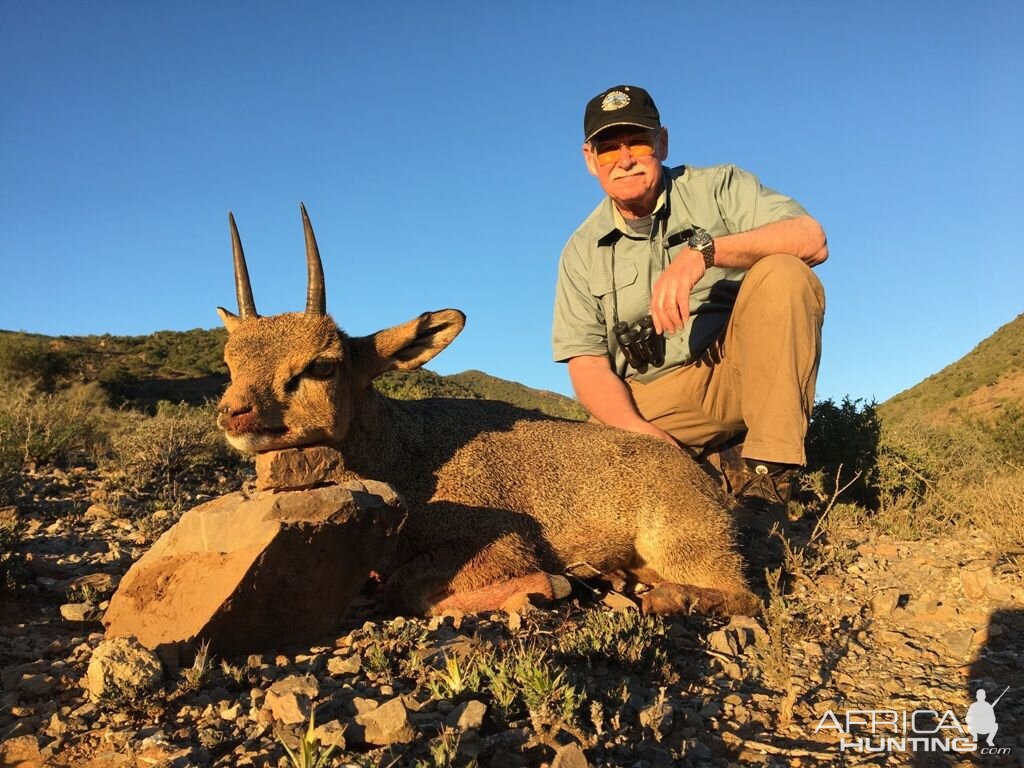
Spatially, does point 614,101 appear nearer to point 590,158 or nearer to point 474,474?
point 590,158

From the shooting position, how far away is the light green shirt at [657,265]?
746 centimetres

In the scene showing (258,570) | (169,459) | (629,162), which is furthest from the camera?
(169,459)

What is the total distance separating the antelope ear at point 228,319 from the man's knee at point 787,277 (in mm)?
4536

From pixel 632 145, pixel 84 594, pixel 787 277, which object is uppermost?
pixel 632 145

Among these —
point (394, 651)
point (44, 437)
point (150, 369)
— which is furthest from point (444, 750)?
point (150, 369)

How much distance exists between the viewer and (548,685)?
322 cm

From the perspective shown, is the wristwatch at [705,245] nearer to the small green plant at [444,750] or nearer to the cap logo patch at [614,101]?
the cap logo patch at [614,101]

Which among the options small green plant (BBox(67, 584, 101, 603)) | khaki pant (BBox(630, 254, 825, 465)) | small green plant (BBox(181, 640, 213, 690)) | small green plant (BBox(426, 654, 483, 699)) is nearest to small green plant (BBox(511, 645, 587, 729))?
small green plant (BBox(426, 654, 483, 699))

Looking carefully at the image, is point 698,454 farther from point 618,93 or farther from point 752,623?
point 618,93

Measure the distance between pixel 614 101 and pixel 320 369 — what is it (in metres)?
4.03

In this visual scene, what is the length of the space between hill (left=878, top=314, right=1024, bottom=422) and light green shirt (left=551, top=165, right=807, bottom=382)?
3302cm

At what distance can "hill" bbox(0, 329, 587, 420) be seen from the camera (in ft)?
96.8

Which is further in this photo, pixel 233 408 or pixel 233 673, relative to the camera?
pixel 233 408

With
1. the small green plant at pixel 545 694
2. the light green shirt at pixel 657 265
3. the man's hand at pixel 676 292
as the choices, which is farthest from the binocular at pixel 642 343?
the small green plant at pixel 545 694
